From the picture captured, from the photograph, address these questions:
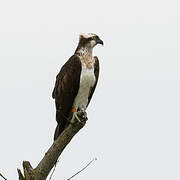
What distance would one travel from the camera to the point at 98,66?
8492 mm

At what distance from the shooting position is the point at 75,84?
8047 millimetres

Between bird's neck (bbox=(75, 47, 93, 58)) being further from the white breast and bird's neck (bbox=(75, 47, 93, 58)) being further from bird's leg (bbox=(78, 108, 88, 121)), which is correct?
bird's leg (bbox=(78, 108, 88, 121))

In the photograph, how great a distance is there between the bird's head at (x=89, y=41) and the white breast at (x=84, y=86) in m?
0.55

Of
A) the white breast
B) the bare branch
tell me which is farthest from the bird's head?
the bare branch

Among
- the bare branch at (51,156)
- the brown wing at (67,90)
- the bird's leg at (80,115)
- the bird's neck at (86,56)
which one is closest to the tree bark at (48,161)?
the bare branch at (51,156)

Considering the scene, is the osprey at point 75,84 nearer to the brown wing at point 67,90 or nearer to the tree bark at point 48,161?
the brown wing at point 67,90

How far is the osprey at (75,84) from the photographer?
805 cm

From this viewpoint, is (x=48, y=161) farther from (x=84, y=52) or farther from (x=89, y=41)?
(x=89, y=41)

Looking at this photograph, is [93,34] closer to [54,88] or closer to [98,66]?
[98,66]

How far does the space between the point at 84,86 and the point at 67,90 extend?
1.12 ft

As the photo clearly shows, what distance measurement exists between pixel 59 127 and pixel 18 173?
1.76 metres

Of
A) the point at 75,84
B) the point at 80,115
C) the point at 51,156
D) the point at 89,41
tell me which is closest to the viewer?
the point at 51,156

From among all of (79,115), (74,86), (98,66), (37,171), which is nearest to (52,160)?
(37,171)

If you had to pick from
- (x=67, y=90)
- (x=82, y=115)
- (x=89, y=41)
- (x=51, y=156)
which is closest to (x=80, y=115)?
(x=82, y=115)
